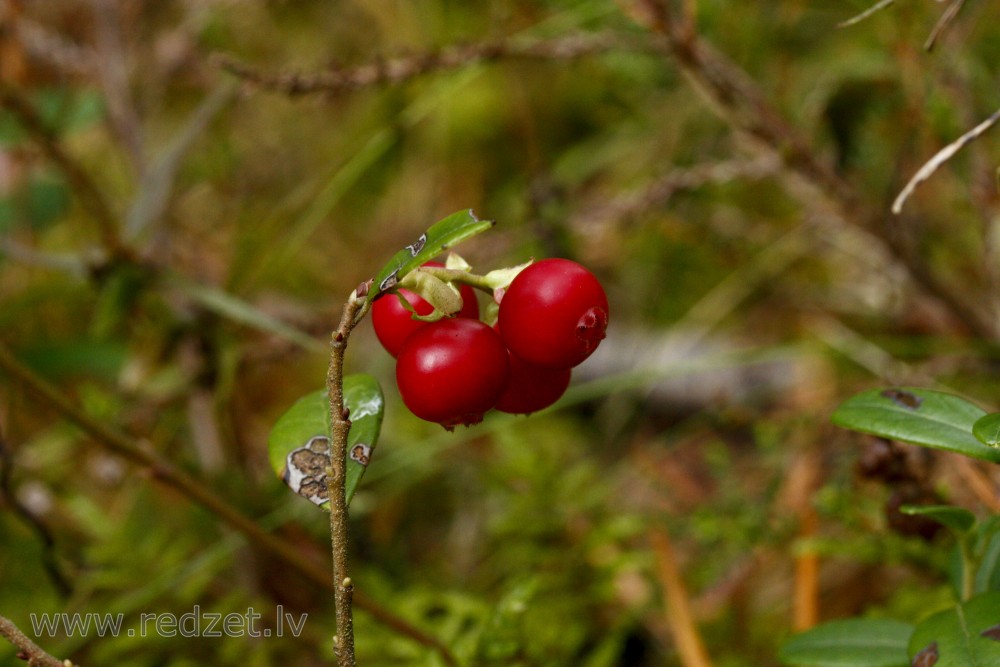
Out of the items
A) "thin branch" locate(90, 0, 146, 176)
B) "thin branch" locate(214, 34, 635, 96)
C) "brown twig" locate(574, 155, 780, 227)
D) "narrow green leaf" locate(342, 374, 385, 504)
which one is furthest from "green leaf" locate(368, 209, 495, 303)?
"thin branch" locate(90, 0, 146, 176)

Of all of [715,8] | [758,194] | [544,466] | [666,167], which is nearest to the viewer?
[715,8]

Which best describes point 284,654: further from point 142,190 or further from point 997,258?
point 997,258

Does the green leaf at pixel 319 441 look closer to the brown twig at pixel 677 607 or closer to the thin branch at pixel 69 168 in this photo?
the brown twig at pixel 677 607

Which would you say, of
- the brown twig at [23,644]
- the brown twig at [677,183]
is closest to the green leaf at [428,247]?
the brown twig at [23,644]

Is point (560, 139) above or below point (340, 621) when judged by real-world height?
above

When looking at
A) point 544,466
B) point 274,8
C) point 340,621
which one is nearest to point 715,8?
point 544,466

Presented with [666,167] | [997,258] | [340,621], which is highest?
[666,167]

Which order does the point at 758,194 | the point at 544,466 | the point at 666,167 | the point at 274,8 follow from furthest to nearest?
the point at 274,8
the point at 758,194
the point at 666,167
the point at 544,466

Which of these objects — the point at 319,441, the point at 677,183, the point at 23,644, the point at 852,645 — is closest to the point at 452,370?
the point at 319,441
